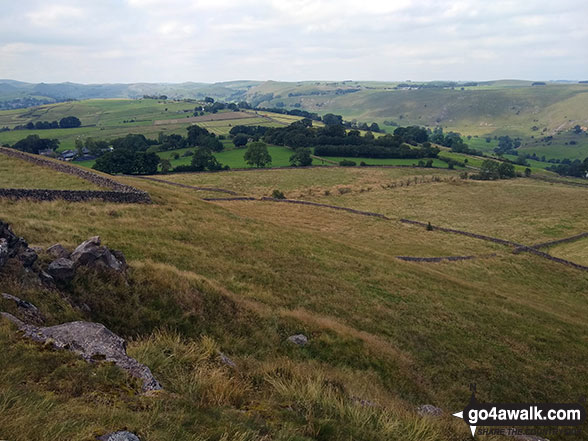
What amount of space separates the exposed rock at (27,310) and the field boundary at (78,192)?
22.7m

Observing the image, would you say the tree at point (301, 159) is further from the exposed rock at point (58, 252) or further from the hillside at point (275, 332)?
the exposed rock at point (58, 252)

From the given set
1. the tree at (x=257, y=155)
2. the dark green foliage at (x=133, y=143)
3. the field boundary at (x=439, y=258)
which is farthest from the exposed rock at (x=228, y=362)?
the dark green foliage at (x=133, y=143)

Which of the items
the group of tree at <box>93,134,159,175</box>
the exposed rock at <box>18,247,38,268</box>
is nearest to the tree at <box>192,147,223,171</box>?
the group of tree at <box>93,134,159,175</box>

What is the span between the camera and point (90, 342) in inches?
364

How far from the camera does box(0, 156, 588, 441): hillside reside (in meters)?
7.11

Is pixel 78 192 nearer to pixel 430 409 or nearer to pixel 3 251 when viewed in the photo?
pixel 3 251

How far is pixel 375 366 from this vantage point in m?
14.2

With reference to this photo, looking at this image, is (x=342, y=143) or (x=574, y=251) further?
(x=342, y=143)

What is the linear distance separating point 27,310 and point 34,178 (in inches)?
1356

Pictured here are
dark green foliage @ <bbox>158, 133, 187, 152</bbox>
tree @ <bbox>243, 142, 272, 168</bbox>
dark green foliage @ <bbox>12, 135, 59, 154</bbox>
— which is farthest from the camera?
dark green foliage @ <bbox>158, 133, 187, 152</bbox>

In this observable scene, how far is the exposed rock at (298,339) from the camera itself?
565 inches

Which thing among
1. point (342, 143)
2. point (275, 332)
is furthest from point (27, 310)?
point (342, 143)

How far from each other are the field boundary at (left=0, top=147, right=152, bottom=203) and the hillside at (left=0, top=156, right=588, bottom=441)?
1.73 m

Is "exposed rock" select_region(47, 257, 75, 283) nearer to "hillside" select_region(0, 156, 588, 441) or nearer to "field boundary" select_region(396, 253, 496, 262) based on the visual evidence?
"hillside" select_region(0, 156, 588, 441)
